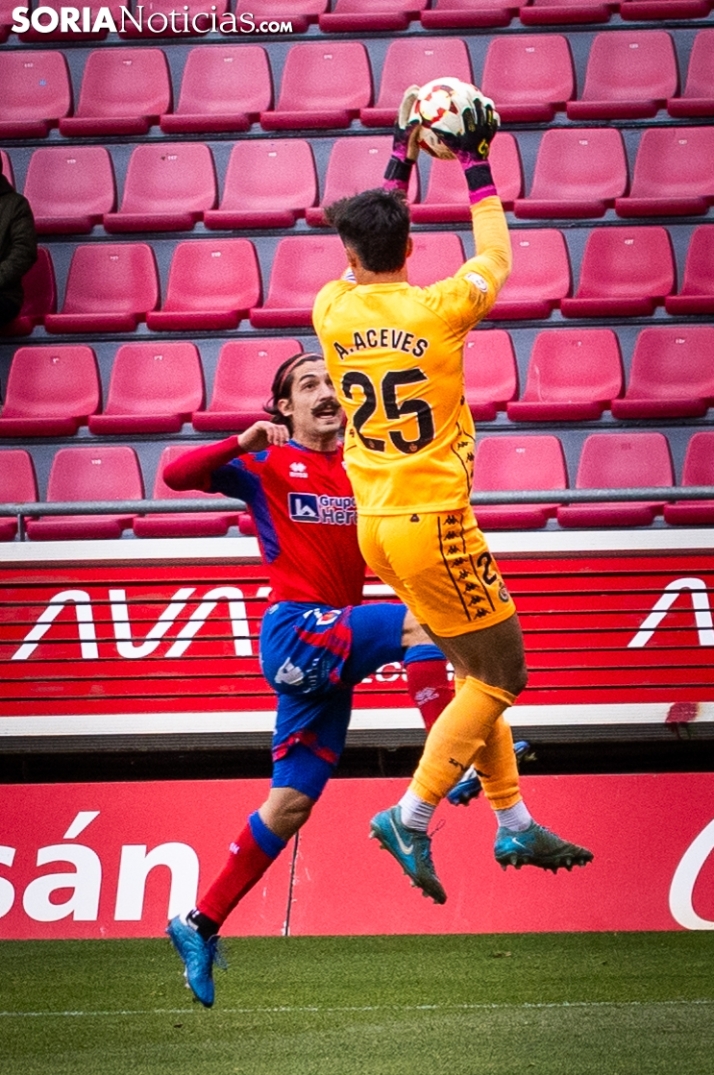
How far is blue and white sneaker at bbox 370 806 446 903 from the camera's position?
394 centimetres

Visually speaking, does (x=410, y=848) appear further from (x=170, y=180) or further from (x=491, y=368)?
(x=170, y=180)

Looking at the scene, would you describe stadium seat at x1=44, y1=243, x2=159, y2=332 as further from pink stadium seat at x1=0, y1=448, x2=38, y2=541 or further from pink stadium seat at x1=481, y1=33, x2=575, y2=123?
pink stadium seat at x1=481, y1=33, x2=575, y2=123

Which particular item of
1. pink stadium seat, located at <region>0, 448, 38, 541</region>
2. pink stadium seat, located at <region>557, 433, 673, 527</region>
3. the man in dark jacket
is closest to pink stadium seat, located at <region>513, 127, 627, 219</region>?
pink stadium seat, located at <region>557, 433, 673, 527</region>

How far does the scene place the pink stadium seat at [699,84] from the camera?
9.38 m

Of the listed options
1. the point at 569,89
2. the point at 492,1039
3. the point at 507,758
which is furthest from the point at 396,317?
the point at 569,89

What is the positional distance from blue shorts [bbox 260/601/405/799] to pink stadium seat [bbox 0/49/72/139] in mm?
6472

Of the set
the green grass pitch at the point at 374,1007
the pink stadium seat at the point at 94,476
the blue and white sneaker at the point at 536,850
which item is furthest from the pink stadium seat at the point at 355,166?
the blue and white sneaker at the point at 536,850

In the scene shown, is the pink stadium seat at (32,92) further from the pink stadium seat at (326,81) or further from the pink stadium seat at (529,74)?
the pink stadium seat at (529,74)

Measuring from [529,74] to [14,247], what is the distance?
12.0 feet

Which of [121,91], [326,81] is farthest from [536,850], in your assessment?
[121,91]

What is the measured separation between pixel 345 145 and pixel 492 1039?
6670mm

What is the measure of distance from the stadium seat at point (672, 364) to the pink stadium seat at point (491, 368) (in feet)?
2.28

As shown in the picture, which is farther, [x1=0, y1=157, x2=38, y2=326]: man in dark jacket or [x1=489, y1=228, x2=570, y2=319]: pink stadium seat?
[x1=489, y1=228, x2=570, y2=319]: pink stadium seat

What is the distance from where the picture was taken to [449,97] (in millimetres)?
3965
